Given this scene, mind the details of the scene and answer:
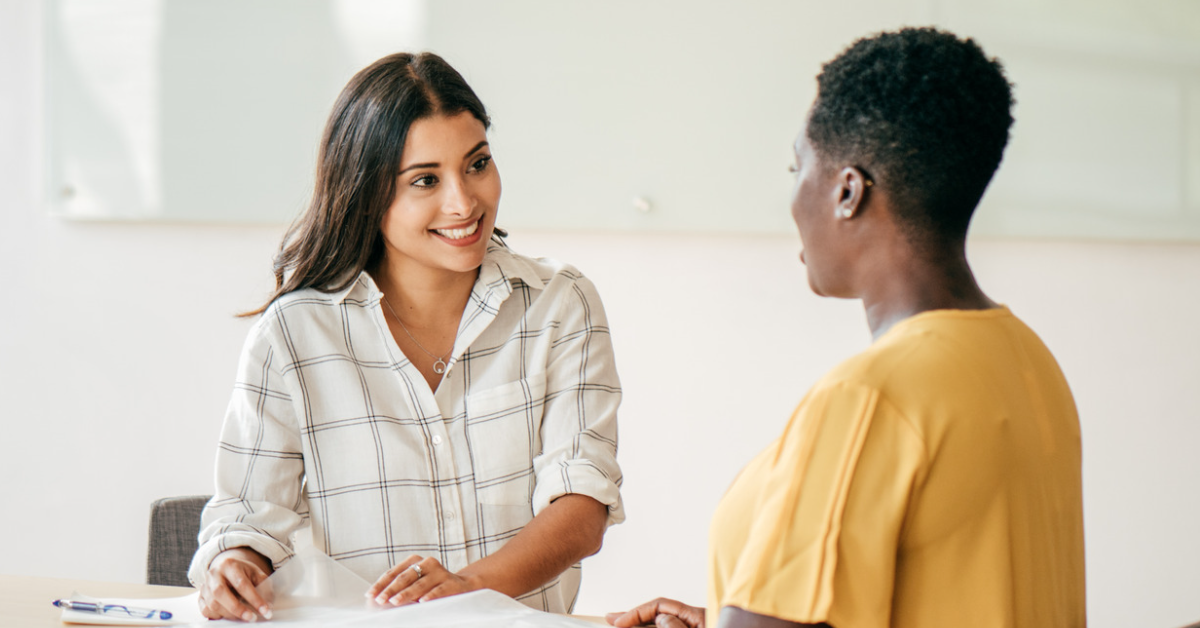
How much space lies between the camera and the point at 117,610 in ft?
4.53

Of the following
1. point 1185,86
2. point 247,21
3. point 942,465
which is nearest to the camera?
point 942,465

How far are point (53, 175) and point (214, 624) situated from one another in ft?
6.81

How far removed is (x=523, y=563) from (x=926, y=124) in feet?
2.94

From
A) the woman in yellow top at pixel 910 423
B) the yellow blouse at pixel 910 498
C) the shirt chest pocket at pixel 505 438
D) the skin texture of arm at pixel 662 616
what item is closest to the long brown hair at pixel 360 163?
the shirt chest pocket at pixel 505 438

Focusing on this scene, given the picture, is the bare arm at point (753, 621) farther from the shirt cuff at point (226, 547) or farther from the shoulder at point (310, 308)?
the shoulder at point (310, 308)

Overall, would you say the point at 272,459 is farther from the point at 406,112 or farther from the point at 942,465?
the point at 942,465

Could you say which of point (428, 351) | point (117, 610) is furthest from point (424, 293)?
point (117, 610)

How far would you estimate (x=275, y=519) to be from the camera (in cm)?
151

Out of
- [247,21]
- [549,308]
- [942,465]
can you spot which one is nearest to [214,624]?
[549,308]

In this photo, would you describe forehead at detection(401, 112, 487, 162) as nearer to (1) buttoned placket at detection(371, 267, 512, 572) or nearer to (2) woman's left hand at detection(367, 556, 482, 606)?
(1) buttoned placket at detection(371, 267, 512, 572)

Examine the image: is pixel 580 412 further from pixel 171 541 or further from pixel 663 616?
pixel 171 541

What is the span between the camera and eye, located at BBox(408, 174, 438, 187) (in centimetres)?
163

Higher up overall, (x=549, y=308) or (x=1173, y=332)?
(x=549, y=308)

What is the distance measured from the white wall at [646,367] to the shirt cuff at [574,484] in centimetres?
112
